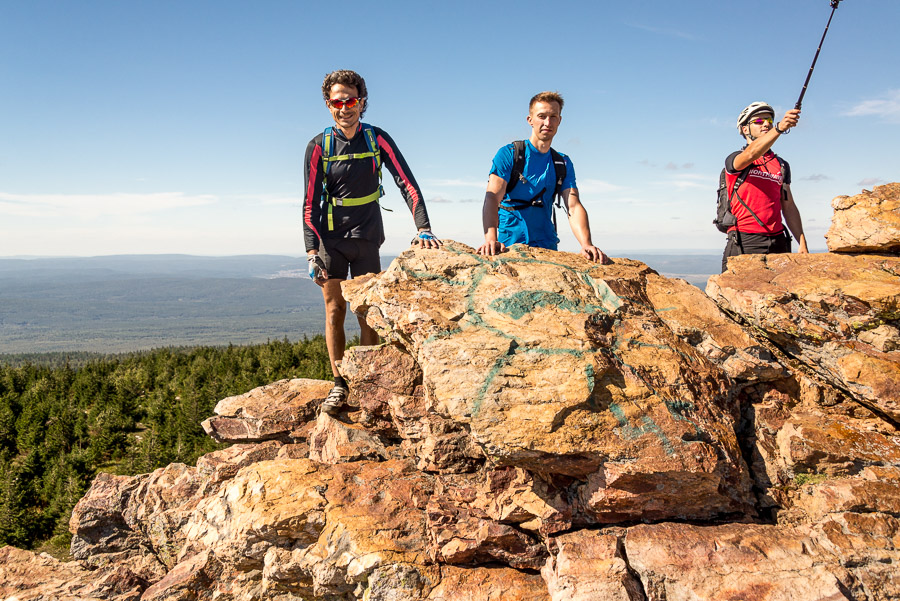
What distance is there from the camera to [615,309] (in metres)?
5.91

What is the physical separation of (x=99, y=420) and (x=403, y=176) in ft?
49.9

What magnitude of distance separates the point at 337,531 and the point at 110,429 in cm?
1435

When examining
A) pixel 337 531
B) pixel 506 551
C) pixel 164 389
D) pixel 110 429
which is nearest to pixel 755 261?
pixel 506 551

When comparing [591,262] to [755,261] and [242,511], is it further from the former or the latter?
[242,511]

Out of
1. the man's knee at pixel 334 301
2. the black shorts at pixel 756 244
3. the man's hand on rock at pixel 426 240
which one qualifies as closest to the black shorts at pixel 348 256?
the man's knee at pixel 334 301

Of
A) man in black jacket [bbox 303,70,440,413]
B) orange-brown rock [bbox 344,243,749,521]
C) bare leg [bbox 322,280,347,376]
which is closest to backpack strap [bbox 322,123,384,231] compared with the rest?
man in black jacket [bbox 303,70,440,413]

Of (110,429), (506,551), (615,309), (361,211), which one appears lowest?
(110,429)

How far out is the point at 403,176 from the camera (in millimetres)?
7398

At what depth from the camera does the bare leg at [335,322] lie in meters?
7.66

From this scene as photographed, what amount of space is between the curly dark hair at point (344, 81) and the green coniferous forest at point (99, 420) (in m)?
10.3

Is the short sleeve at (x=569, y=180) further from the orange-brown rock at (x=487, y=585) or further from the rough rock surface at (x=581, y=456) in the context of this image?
the orange-brown rock at (x=487, y=585)

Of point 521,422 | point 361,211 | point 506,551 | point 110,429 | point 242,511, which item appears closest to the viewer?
point 521,422

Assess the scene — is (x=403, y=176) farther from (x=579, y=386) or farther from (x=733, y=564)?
(x=733, y=564)

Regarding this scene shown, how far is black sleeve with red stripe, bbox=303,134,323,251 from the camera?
23.1ft
